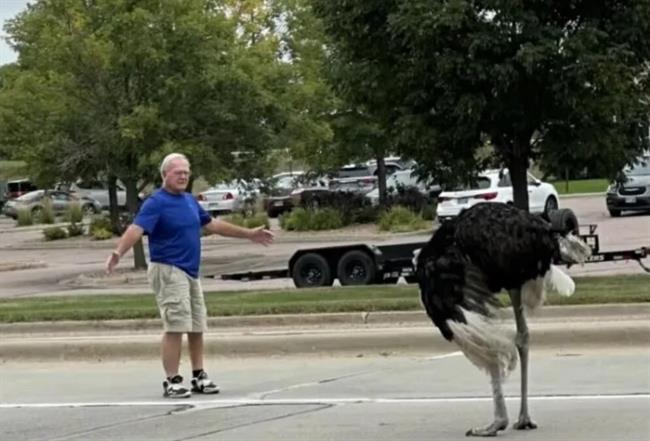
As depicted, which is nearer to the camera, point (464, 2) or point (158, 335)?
point (158, 335)


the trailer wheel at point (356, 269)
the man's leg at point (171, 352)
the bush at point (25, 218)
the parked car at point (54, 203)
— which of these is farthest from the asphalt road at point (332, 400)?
the parked car at point (54, 203)

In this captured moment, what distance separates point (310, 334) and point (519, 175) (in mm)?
5388

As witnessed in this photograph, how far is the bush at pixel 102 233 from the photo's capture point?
35281 mm

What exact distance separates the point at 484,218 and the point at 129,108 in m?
17.1

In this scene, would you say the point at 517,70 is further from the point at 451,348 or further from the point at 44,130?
the point at 44,130

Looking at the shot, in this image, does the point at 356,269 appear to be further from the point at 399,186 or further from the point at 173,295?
the point at 399,186

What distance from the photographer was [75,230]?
3791cm

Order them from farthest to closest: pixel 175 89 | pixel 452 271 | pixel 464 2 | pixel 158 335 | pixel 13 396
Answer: pixel 175 89, pixel 464 2, pixel 158 335, pixel 13 396, pixel 452 271

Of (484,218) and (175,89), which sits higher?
(175,89)

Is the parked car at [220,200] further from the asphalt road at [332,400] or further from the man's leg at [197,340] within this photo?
the man's leg at [197,340]

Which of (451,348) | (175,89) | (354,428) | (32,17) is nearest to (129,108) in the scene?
(175,89)

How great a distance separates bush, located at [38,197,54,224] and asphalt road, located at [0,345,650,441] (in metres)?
35.7

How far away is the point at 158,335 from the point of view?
40.4 ft

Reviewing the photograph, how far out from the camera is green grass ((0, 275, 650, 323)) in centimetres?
1260
